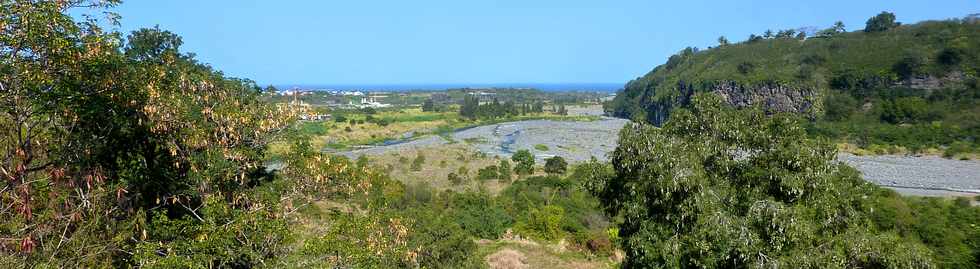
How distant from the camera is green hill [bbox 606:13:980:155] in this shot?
6275 centimetres

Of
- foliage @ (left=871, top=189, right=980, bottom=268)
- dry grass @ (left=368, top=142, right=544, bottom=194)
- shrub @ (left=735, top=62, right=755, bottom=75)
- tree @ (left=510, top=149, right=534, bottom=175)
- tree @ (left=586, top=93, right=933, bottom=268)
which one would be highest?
shrub @ (left=735, top=62, right=755, bottom=75)

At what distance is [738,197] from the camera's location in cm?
1030

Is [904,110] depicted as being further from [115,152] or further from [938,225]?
[115,152]

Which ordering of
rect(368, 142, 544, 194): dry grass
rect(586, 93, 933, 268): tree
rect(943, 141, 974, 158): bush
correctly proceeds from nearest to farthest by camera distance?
1. rect(586, 93, 933, 268): tree
2. rect(368, 142, 544, 194): dry grass
3. rect(943, 141, 974, 158): bush

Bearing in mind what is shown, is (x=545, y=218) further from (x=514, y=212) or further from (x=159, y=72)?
(x=159, y=72)

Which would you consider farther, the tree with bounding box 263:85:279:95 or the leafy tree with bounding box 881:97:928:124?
the leafy tree with bounding box 881:97:928:124

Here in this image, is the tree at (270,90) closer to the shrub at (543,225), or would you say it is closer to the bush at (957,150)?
the shrub at (543,225)

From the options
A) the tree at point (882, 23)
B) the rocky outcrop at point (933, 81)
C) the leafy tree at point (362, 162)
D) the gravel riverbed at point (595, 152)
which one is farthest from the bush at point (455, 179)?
the tree at point (882, 23)

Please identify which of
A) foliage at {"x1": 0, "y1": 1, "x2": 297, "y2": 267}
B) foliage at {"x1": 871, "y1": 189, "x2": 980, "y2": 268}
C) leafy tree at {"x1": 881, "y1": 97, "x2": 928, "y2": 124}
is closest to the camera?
foliage at {"x1": 0, "y1": 1, "x2": 297, "y2": 267}

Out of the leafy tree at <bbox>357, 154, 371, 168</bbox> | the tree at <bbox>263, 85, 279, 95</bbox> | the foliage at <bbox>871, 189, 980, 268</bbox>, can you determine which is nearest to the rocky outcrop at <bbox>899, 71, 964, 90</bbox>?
the foliage at <bbox>871, 189, 980, 268</bbox>

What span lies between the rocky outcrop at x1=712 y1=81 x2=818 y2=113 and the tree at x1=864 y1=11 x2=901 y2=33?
33.8 metres

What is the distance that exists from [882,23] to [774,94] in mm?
36640

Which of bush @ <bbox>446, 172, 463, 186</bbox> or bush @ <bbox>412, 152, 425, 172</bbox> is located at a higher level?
bush @ <bbox>446, 172, 463, 186</bbox>

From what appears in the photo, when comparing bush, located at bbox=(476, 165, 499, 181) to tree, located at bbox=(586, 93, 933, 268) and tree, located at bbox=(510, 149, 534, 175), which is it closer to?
tree, located at bbox=(510, 149, 534, 175)
